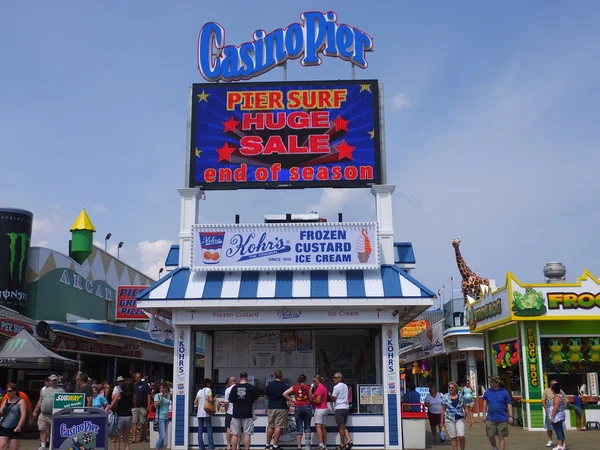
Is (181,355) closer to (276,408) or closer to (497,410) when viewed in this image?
(276,408)

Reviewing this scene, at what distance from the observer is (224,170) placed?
17.2 metres

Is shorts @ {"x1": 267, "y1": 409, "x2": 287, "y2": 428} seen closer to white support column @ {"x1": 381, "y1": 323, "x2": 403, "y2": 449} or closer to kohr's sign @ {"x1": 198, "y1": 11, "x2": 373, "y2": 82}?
white support column @ {"x1": 381, "y1": 323, "x2": 403, "y2": 449}

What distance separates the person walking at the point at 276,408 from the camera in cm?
1426

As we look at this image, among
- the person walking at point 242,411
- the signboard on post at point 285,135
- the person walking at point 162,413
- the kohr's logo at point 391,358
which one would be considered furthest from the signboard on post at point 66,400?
the kohr's logo at point 391,358

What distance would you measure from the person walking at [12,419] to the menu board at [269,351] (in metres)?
6.34

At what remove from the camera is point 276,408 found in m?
14.3

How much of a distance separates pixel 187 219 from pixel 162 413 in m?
4.76

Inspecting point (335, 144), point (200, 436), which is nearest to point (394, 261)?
point (335, 144)

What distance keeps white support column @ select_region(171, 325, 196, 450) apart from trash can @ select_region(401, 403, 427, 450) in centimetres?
496

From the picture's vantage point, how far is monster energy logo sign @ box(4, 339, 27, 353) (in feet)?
59.7

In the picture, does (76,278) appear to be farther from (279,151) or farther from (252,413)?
(252,413)

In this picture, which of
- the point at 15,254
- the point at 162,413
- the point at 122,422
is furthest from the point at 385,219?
the point at 15,254

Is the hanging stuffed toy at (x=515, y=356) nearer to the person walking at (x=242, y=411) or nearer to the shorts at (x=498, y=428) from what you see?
the shorts at (x=498, y=428)

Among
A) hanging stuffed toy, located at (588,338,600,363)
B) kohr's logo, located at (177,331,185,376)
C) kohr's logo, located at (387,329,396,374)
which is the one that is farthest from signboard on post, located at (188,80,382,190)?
hanging stuffed toy, located at (588,338,600,363)
